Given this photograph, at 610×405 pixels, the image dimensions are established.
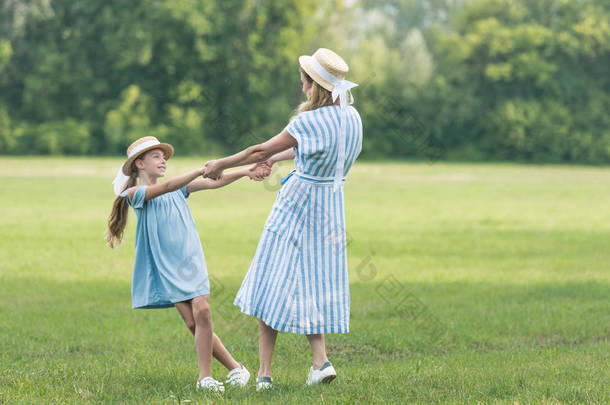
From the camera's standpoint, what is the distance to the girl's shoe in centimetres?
588

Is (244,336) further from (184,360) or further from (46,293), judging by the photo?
(46,293)

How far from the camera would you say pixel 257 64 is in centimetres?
6216

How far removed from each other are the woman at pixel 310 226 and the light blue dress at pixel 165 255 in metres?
0.38

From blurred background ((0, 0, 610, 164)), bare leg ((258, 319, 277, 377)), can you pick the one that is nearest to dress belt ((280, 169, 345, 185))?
bare leg ((258, 319, 277, 377))

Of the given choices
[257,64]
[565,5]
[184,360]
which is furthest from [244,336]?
[565,5]

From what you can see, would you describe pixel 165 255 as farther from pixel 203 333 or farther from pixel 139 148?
pixel 139 148

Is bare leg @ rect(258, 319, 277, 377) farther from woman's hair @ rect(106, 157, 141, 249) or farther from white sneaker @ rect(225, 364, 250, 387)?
woman's hair @ rect(106, 157, 141, 249)

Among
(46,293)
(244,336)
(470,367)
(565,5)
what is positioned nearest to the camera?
(470,367)

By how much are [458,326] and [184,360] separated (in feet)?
10.4

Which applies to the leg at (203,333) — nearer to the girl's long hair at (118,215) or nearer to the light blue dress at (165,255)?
the light blue dress at (165,255)

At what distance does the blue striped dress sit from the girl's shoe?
42cm

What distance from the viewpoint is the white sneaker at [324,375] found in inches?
233

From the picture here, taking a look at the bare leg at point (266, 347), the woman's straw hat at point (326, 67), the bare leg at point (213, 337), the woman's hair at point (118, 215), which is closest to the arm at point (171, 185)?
the woman's hair at point (118, 215)

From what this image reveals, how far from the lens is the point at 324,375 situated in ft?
19.5
